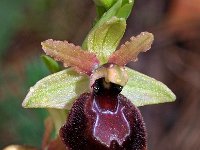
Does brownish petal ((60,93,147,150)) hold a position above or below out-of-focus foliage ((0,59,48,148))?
above

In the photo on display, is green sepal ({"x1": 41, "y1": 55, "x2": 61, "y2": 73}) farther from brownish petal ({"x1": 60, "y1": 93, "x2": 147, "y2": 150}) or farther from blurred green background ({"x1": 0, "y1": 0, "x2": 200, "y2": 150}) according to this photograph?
blurred green background ({"x1": 0, "y1": 0, "x2": 200, "y2": 150})

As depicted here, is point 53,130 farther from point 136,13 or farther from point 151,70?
point 136,13

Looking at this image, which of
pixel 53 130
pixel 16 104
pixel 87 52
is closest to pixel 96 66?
pixel 87 52

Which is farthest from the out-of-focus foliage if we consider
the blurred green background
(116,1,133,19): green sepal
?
(116,1,133,19): green sepal

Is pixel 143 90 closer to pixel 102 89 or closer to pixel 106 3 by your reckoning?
pixel 102 89

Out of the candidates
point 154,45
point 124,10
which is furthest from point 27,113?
point 154,45

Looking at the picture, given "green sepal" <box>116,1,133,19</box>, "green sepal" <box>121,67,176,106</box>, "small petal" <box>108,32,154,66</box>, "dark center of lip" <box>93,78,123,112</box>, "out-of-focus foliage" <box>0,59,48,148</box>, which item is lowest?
"out-of-focus foliage" <box>0,59,48,148</box>
